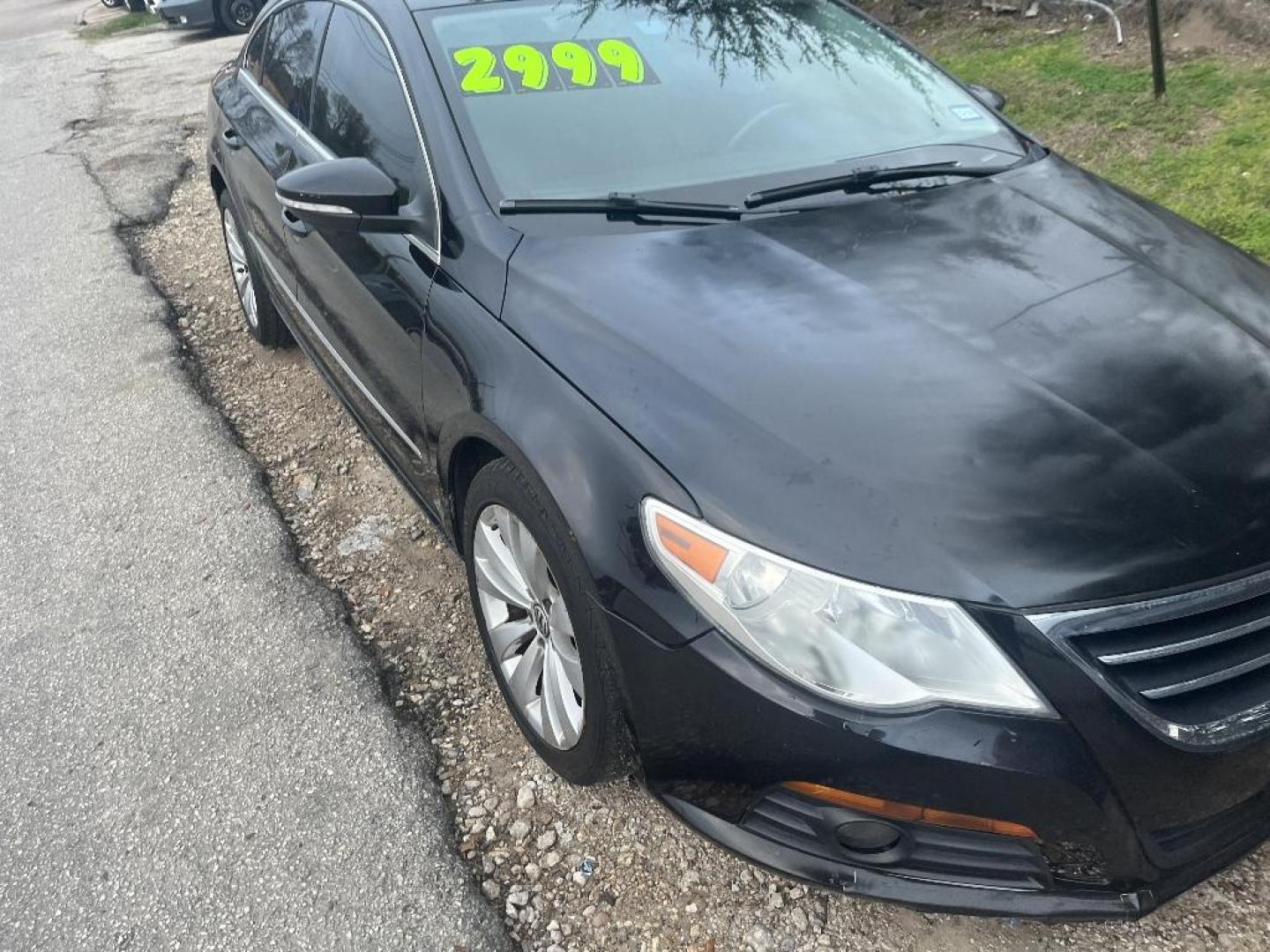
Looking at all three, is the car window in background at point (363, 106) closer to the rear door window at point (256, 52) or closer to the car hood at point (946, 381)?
the car hood at point (946, 381)

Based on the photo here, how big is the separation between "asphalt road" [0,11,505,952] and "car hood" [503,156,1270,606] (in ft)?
3.70

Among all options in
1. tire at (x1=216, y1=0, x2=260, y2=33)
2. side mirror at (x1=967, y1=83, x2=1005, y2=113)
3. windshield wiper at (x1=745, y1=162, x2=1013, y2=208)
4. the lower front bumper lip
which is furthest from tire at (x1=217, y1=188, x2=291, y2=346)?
tire at (x1=216, y1=0, x2=260, y2=33)

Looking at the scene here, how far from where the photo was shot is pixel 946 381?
6.16 feet

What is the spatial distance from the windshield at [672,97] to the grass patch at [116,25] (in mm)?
17240

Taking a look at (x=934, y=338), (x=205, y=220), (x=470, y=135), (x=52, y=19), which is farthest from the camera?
(x=52, y=19)

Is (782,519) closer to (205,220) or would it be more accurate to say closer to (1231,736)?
(1231,736)

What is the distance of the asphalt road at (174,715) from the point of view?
7.06 feet

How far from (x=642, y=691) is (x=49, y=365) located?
4122 mm

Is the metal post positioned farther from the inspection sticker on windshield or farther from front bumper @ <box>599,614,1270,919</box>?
front bumper @ <box>599,614,1270,919</box>

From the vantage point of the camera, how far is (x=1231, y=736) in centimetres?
159

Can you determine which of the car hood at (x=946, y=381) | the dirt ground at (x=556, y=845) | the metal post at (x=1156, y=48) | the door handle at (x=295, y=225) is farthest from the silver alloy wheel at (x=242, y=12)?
the car hood at (x=946, y=381)

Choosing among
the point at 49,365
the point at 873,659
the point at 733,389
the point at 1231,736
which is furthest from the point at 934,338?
the point at 49,365

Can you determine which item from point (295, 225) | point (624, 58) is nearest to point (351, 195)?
point (624, 58)

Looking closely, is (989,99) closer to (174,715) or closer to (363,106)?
(363,106)
